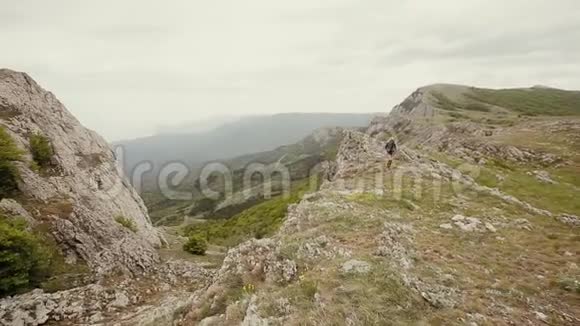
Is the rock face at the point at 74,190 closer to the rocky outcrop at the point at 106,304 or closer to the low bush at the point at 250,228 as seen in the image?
the rocky outcrop at the point at 106,304

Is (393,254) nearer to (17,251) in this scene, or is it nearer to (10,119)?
(17,251)

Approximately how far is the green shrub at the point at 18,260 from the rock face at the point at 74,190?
4086mm

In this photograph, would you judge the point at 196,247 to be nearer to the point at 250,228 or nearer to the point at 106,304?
the point at 106,304

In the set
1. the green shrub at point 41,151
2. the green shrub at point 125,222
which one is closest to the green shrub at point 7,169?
the green shrub at point 41,151

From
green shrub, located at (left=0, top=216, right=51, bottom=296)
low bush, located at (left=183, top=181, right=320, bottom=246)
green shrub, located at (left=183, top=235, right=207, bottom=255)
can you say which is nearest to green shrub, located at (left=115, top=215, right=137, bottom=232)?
green shrub, located at (left=183, top=235, right=207, bottom=255)

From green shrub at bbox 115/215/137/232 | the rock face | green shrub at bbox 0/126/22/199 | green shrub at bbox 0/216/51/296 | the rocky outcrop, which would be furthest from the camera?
green shrub at bbox 115/215/137/232

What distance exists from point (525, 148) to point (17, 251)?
83.5 m

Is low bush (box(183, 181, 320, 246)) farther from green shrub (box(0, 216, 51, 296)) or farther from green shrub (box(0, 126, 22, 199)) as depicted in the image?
green shrub (box(0, 216, 51, 296))

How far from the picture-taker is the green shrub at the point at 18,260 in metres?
24.3

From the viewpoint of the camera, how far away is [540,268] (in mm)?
18516

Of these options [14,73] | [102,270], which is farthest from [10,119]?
[102,270]

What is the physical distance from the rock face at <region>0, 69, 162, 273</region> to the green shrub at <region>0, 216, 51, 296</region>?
4.09 meters

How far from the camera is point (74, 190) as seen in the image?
127 ft

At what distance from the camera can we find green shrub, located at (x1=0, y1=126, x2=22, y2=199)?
1303 inches
